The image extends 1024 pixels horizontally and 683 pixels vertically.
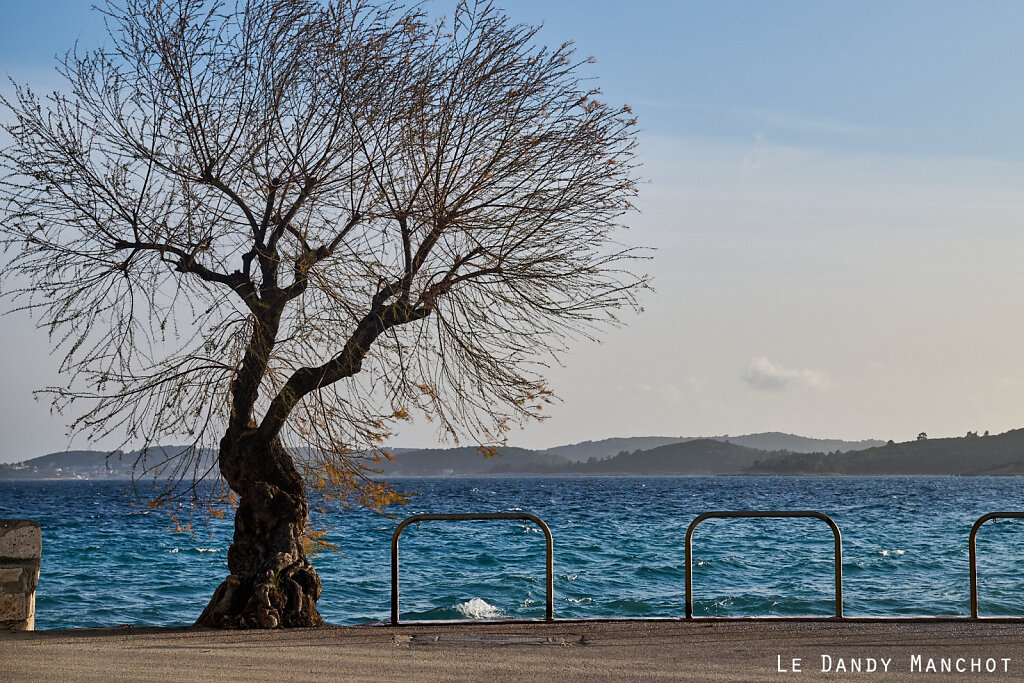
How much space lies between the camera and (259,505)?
9172 mm

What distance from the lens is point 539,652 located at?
7.20 meters

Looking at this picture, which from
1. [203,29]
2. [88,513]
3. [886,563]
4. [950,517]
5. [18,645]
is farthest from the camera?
[88,513]

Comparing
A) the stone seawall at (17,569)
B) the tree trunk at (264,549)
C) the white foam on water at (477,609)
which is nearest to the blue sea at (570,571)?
the white foam on water at (477,609)

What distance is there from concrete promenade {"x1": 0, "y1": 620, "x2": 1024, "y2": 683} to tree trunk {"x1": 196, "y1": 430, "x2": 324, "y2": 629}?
0.54 m

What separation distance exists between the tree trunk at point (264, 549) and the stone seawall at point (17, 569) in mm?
1374

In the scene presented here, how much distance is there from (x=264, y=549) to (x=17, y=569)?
1978mm

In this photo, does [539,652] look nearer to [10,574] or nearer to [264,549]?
[264,549]

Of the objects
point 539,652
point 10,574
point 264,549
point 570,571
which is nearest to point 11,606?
point 10,574

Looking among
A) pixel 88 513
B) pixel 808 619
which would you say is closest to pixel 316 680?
pixel 808 619

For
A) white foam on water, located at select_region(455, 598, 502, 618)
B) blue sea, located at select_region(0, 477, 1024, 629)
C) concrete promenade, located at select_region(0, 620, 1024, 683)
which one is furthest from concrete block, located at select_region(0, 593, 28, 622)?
white foam on water, located at select_region(455, 598, 502, 618)

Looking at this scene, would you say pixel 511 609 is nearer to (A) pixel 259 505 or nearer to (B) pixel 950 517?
(A) pixel 259 505

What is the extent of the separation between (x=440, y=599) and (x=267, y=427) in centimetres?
1434

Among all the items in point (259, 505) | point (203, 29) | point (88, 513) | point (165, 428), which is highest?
point (203, 29)

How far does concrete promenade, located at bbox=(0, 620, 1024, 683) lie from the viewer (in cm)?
646
